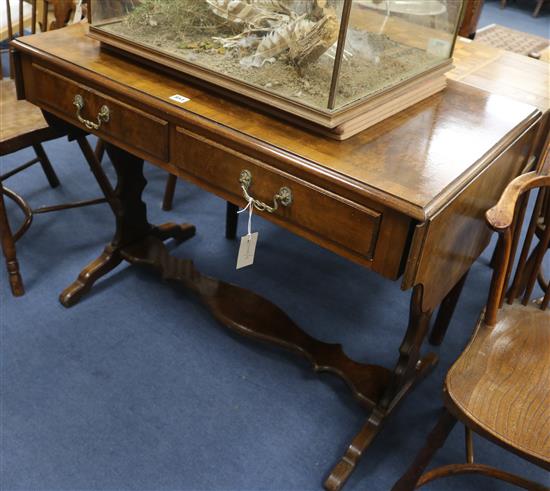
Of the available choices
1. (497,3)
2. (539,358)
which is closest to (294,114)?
(539,358)

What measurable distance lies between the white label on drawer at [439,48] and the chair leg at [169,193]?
125 cm

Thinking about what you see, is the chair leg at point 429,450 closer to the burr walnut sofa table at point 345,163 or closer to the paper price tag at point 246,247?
the burr walnut sofa table at point 345,163

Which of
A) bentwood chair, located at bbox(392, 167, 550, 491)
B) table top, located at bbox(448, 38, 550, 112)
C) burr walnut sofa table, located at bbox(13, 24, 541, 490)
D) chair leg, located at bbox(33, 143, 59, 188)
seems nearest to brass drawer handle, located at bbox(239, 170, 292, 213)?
burr walnut sofa table, located at bbox(13, 24, 541, 490)

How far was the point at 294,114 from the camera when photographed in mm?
1311

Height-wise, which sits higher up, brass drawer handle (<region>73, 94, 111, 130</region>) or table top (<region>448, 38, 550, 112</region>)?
table top (<region>448, 38, 550, 112</region>)

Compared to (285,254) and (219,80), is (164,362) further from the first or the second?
(219,80)

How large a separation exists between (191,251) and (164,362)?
595 mm

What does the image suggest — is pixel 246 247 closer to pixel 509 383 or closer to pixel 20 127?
pixel 509 383

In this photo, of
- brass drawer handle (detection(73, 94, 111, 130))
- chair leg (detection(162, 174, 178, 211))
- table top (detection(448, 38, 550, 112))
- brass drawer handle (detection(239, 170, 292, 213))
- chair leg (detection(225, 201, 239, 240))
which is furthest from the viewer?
chair leg (detection(162, 174, 178, 211))

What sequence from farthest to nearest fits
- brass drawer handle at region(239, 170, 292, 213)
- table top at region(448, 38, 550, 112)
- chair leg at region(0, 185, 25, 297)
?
chair leg at region(0, 185, 25, 297)
table top at region(448, 38, 550, 112)
brass drawer handle at region(239, 170, 292, 213)

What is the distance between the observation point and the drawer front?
1.45 m

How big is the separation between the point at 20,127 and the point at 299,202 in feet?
3.72

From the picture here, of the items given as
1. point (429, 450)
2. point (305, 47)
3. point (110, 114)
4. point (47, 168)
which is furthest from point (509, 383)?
point (47, 168)

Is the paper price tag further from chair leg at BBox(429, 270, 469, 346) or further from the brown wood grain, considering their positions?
chair leg at BBox(429, 270, 469, 346)
